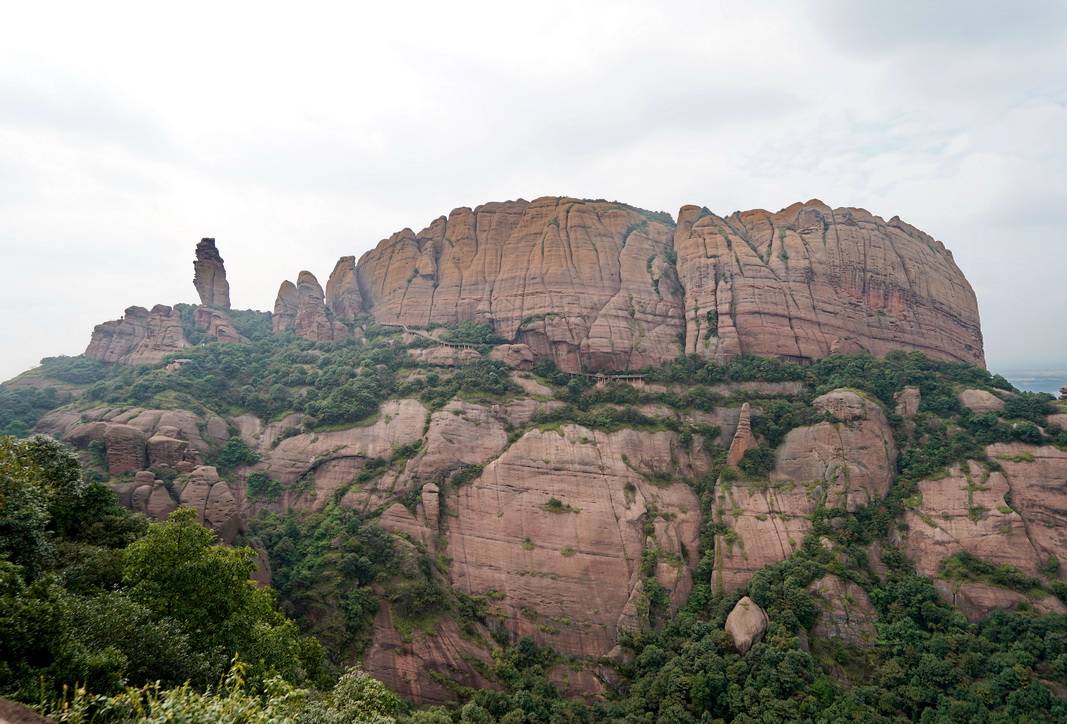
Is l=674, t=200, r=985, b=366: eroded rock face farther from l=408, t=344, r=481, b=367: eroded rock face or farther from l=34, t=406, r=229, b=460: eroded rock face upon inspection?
l=34, t=406, r=229, b=460: eroded rock face

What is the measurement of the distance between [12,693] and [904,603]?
43.0m

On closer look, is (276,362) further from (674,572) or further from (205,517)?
(674,572)

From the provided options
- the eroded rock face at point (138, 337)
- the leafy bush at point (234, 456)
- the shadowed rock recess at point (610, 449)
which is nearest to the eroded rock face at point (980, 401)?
the shadowed rock recess at point (610, 449)

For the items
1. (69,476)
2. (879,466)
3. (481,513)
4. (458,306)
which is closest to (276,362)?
(458,306)

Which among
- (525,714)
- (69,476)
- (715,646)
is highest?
(69,476)

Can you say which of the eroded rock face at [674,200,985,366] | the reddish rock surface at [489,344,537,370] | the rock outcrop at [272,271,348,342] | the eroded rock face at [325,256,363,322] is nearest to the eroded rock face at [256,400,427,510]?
the reddish rock surface at [489,344,537,370]

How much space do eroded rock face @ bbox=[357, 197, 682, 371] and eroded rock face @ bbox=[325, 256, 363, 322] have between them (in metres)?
1.91

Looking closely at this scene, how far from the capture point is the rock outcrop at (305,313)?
2803 inches

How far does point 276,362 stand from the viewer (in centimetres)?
6481

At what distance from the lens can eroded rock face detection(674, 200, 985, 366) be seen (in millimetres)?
55812

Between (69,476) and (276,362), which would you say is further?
(276,362)

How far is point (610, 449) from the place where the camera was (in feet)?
153

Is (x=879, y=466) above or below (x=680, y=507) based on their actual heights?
above

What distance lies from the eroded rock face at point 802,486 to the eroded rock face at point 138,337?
64.1 m
